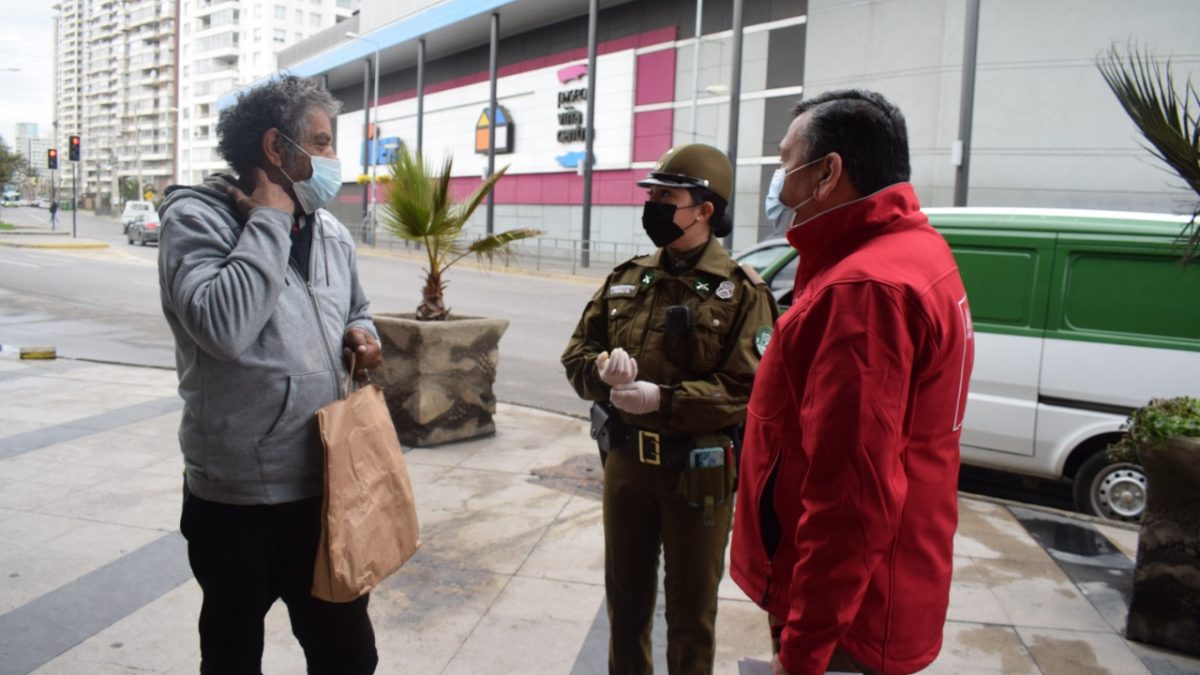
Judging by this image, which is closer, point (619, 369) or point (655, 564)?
point (619, 369)

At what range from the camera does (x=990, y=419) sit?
578 cm

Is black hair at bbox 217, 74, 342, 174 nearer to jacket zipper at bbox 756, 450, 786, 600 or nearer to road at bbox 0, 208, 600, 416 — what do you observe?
jacket zipper at bbox 756, 450, 786, 600

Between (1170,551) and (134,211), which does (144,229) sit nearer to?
(134,211)

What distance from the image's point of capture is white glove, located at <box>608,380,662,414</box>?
2.79 m

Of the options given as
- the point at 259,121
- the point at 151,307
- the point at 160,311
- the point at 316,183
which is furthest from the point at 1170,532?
the point at 160,311

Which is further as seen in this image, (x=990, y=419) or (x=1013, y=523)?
(x=990, y=419)

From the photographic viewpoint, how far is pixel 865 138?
183cm

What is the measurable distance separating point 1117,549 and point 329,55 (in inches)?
2052

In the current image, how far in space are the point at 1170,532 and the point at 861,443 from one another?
2871mm

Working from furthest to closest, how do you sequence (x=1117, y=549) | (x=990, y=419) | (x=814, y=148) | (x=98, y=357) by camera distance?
(x=98, y=357) < (x=990, y=419) < (x=1117, y=549) < (x=814, y=148)

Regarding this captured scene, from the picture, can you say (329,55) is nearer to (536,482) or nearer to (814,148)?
(536,482)

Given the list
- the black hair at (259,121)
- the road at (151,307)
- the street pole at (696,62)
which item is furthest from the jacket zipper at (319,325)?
the street pole at (696,62)

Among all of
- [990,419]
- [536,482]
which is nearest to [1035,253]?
[990,419]

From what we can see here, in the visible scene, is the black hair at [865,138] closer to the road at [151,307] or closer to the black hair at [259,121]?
the black hair at [259,121]
